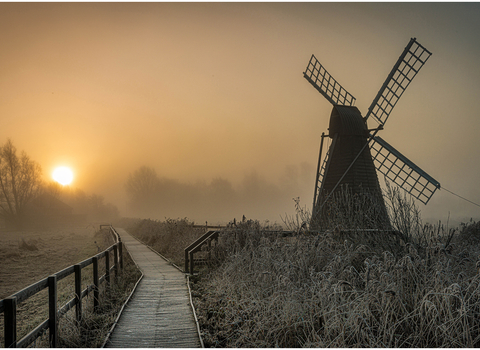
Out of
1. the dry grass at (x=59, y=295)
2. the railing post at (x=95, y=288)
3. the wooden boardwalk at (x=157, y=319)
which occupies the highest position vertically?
the railing post at (x=95, y=288)

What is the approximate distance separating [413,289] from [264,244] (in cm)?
362

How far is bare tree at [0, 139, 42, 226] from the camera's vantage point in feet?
155

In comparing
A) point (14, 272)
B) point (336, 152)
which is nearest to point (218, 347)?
point (336, 152)

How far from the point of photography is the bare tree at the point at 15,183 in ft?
155

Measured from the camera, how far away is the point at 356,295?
5.17 m

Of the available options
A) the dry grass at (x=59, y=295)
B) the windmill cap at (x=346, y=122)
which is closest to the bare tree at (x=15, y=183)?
the dry grass at (x=59, y=295)

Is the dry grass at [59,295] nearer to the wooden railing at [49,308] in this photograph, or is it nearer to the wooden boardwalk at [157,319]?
the wooden railing at [49,308]

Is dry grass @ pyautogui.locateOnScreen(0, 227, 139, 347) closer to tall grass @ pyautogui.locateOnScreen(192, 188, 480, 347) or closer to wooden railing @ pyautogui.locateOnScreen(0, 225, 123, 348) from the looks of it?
wooden railing @ pyautogui.locateOnScreen(0, 225, 123, 348)

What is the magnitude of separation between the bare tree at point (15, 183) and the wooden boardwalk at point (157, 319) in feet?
153

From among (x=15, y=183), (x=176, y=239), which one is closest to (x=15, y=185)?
(x=15, y=183)

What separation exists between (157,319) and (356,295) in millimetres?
3832

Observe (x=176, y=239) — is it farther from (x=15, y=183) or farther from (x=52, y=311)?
(x=15, y=183)

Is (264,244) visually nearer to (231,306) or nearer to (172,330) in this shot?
(231,306)

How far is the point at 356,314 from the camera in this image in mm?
4750
